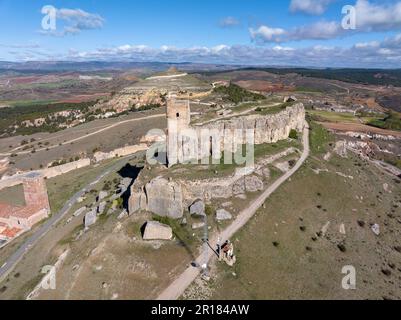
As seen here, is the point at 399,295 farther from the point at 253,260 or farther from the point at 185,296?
the point at 185,296

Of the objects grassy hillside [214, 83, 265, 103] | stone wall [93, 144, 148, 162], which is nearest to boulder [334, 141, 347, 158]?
grassy hillside [214, 83, 265, 103]

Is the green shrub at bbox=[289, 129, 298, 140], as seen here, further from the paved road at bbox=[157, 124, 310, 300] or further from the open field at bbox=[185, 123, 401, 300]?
the open field at bbox=[185, 123, 401, 300]

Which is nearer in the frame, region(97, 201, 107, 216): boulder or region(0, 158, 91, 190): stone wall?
region(97, 201, 107, 216): boulder

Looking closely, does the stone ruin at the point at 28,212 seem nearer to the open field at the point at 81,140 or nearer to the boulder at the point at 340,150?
the open field at the point at 81,140

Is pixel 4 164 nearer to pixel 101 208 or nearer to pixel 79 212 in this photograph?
pixel 79 212

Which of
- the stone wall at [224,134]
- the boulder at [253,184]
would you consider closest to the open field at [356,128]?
the stone wall at [224,134]
